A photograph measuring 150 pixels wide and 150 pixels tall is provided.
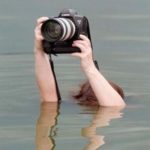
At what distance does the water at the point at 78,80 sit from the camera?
620 cm

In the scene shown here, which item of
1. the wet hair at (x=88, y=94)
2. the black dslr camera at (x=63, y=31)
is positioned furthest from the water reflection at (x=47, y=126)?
the black dslr camera at (x=63, y=31)

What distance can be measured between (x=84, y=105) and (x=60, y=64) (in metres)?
2.09

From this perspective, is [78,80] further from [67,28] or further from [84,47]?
[67,28]

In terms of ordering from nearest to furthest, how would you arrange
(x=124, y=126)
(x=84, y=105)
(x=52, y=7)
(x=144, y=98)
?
(x=124, y=126) < (x=84, y=105) < (x=144, y=98) < (x=52, y=7)

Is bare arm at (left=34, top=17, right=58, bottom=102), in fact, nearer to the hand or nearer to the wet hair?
the wet hair

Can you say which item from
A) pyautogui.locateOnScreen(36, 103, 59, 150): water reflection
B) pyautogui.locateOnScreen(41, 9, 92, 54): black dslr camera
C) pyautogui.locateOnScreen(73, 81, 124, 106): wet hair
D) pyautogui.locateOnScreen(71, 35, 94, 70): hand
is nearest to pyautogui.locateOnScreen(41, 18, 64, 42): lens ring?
pyautogui.locateOnScreen(41, 9, 92, 54): black dslr camera

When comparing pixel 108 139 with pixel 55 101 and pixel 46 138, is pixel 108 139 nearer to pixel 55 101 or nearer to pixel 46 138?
pixel 46 138

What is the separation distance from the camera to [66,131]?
21.1 feet

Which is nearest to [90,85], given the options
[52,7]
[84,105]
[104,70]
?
[84,105]

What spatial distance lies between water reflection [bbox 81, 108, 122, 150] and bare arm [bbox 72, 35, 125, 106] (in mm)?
88

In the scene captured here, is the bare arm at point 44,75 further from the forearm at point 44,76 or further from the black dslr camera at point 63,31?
the black dslr camera at point 63,31

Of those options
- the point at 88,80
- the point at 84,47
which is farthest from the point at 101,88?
the point at 84,47

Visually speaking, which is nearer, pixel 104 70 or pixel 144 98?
pixel 144 98

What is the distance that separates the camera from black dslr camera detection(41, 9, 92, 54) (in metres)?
6.25
